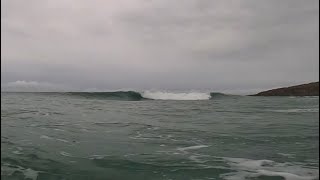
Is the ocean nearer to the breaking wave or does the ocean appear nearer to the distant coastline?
the breaking wave

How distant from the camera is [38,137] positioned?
10773 millimetres

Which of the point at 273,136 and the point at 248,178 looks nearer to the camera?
the point at 248,178

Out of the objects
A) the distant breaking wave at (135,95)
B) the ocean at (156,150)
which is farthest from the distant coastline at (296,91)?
the ocean at (156,150)

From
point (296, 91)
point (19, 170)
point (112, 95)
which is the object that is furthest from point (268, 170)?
point (296, 91)

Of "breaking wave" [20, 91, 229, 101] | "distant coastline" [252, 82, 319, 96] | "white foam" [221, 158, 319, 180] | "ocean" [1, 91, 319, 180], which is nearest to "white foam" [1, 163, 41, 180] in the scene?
"ocean" [1, 91, 319, 180]

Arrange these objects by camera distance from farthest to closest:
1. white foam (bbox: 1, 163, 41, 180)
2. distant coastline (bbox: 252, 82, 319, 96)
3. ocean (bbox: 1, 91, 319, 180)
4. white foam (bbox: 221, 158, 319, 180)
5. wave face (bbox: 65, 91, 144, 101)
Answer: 1. distant coastline (bbox: 252, 82, 319, 96)
2. wave face (bbox: 65, 91, 144, 101)
3. ocean (bbox: 1, 91, 319, 180)
4. white foam (bbox: 221, 158, 319, 180)
5. white foam (bbox: 1, 163, 41, 180)

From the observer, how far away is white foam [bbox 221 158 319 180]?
716 cm

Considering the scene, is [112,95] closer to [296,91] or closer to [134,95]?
[134,95]

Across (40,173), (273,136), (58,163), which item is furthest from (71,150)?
(273,136)

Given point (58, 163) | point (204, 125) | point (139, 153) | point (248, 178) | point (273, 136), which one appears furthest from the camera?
point (204, 125)

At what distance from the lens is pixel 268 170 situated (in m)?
7.47

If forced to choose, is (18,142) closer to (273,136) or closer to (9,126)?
(9,126)

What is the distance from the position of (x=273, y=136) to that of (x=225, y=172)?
4.81 metres

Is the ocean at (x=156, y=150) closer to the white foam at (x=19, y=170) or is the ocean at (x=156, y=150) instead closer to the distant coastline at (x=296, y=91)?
the white foam at (x=19, y=170)
